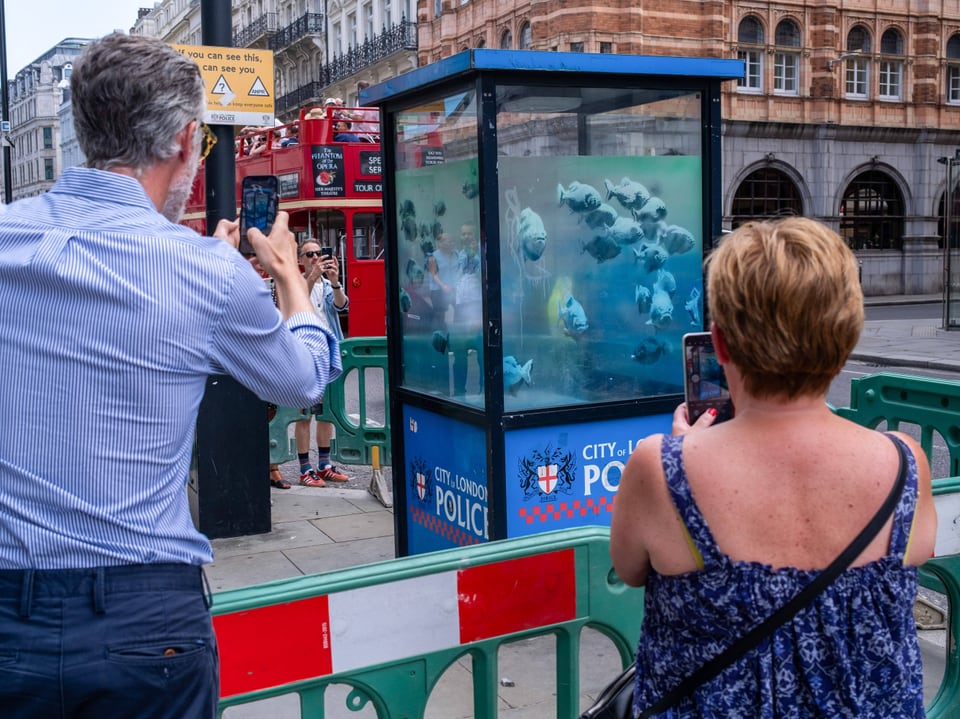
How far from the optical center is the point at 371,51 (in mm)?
42312

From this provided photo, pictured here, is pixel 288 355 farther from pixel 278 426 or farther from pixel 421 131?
pixel 278 426

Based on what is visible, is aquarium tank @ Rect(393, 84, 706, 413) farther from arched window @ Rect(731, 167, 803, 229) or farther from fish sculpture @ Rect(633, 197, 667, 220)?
arched window @ Rect(731, 167, 803, 229)

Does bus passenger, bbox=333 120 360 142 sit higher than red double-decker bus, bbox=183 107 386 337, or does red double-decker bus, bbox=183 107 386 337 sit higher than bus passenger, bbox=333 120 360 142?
bus passenger, bbox=333 120 360 142

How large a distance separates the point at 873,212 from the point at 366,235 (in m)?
20.8

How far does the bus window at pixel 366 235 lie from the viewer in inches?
725

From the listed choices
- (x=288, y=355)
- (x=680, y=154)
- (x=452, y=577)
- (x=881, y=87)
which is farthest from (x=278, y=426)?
(x=881, y=87)

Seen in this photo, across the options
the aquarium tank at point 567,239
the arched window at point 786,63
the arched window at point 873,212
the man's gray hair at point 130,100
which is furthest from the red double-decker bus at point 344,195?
the arched window at point 873,212

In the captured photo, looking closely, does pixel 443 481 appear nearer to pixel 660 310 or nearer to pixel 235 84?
pixel 660 310

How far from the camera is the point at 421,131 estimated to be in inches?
204

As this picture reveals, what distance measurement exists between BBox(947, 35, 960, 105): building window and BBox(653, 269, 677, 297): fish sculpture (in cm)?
3351

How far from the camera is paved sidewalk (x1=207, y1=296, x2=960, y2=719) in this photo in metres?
4.10

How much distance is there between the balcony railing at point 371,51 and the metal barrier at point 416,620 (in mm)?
38746

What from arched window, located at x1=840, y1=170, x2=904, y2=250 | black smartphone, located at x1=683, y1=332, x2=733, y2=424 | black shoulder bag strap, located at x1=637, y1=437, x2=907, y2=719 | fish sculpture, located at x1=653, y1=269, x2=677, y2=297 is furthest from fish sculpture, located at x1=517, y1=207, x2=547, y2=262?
arched window, located at x1=840, y1=170, x2=904, y2=250

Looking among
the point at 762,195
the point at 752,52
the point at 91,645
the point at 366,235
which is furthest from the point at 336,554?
the point at 752,52
